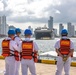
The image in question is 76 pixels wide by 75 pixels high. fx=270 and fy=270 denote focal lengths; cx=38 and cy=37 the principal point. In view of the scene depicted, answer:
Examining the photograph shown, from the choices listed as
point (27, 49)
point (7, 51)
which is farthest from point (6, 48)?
point (27, 49)

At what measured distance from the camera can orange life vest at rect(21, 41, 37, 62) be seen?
800cm

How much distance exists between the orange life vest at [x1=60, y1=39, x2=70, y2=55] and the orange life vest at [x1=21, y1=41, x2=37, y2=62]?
3.37ft

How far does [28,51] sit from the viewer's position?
807cm

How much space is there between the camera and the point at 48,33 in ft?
577

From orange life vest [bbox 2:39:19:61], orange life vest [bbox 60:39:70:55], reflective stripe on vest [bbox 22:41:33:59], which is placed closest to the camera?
reflective stripe on vest [bbox 22:41:33:59]

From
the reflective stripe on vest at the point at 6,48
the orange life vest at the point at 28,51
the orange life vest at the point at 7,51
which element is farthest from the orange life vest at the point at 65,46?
the reflective stripe on vest at the point at 6,48

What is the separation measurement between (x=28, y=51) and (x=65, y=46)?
1290 mm

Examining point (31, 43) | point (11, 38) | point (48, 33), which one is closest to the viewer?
point (31, 43)

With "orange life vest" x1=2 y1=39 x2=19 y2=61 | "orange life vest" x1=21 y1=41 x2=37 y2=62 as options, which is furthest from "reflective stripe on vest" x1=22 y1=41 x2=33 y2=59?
"orange life vest" x1=2 y1=39 x2=19 y2=61

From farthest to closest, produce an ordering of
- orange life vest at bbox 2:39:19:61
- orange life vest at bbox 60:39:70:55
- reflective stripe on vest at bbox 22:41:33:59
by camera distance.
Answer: orange life vest at bbox 60:39:70:55 < orange life vest at bbox 2:39:19:61 < reflective stripe on vest at bbox 22:41:33:59

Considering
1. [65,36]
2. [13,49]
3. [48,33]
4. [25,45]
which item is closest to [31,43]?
[25,45]

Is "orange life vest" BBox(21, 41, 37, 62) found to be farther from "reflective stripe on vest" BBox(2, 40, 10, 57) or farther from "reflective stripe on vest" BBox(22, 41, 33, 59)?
"reflective stripe on vest" BBox(2, 40, 10, 57)

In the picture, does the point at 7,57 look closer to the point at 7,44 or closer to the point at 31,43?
the point at 7,44

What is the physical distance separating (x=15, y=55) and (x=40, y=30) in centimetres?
16904
